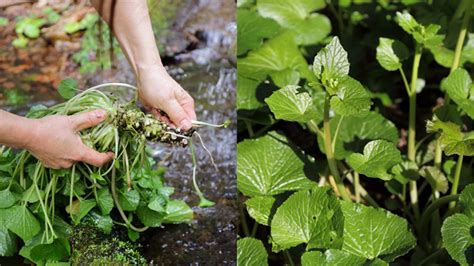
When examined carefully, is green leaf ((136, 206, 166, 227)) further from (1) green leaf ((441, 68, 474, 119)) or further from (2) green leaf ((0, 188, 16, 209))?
(1) green leaf ((441, 68, 474, 119))

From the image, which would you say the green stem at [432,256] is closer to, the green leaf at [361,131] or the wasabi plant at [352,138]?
the wasabi plant at [352,138]

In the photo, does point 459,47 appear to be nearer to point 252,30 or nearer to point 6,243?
point 252,30

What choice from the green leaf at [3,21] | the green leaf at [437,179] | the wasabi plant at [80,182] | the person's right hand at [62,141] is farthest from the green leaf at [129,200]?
the green leaf at [437,179]

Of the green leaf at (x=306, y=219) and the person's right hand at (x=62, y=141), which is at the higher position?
the person's right hand at (x=62, y=141)

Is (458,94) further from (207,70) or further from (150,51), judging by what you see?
(150,51)

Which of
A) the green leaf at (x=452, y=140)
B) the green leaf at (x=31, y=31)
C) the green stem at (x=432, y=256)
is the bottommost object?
the green stem at (x=432, y=256)

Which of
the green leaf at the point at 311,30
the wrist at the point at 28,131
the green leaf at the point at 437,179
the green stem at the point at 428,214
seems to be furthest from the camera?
the green leaf at the point at 311,30

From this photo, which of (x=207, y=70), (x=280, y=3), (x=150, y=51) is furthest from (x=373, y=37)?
(x=150, y=51)

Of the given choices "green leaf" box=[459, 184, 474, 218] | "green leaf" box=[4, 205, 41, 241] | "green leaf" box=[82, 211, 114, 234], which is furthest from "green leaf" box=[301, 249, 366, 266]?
"green leaf" box=[4, 205, 41, 241]
